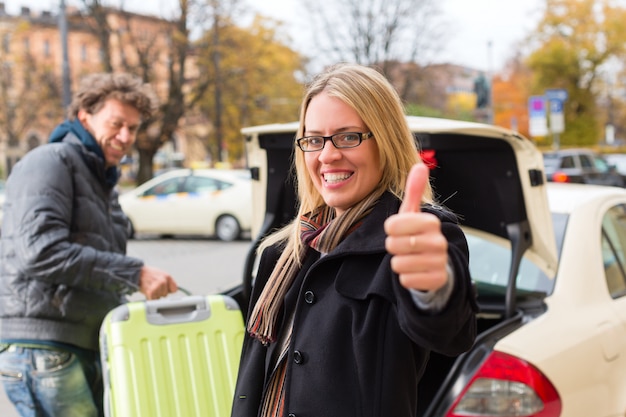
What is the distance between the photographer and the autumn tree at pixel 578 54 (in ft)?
149

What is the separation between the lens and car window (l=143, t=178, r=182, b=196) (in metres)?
15.9

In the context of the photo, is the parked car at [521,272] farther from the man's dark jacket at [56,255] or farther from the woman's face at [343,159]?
the woman's face at [343,159]

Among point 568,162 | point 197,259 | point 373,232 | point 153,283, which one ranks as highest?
point 373,232

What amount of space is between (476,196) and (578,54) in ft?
153

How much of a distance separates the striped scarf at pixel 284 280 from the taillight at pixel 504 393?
3.52 feet

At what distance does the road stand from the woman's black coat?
22.9 feet

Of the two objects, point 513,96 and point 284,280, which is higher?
point 513,96

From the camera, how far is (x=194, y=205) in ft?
51.3

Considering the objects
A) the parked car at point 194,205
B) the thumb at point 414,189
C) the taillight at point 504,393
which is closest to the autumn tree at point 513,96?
the parked car at point 194,205

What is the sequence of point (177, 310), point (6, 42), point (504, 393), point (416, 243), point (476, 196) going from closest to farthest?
point (416, 243), point (504, 393), point (177, 310), point (476, 196), point (6, 42)

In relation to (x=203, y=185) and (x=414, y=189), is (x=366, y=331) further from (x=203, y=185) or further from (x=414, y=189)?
(x=203, y=185)

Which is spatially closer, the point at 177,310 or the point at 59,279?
the point at 59,279

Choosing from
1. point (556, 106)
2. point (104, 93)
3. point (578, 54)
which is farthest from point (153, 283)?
point (578, 54)

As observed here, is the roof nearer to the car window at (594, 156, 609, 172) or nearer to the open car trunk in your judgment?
the open car trunk
